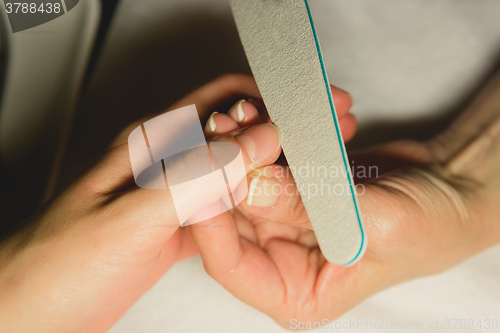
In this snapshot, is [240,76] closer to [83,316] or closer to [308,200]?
[308,200]

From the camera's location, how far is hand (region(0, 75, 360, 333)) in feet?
1.33

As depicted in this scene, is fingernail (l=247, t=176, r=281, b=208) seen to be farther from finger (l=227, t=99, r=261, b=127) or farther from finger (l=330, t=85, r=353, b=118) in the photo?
finger (l=330, t=85, r=353, b=118)

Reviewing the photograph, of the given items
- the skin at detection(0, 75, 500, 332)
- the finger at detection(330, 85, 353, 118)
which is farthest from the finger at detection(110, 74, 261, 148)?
the finger at detection(330, 85, 353, 118)

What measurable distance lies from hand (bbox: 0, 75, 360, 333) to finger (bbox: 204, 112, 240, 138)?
39 millimetres

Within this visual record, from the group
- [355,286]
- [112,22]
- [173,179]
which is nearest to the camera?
[173,179]

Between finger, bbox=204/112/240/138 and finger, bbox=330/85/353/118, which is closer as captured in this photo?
finger, bbox=204/112/240/138

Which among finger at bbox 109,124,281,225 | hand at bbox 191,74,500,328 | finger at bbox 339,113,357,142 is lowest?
hand at bbox 191,74,500,328

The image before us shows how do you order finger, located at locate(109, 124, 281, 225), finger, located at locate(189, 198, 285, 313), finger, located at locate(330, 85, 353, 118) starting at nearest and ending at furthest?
1. finger, located at locate(109, 124, 281, 225)
2. finger, located at locate(189, 198, 285, 313)
3. finger, located at locate(330, 85, 353, 118)

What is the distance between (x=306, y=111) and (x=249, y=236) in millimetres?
309

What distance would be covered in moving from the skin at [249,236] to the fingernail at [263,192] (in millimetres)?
11

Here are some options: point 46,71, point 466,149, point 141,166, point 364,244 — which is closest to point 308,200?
point 364,244

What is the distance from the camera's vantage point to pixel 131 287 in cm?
46

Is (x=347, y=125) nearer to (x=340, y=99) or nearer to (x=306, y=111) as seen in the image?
(x=340, y=99)

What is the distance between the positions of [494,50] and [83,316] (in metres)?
0.91
